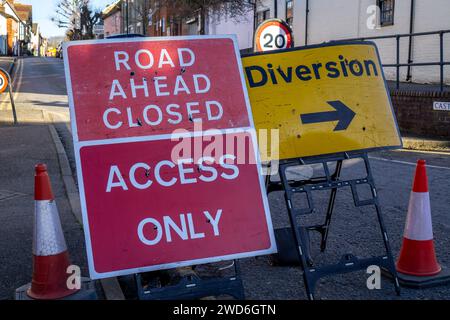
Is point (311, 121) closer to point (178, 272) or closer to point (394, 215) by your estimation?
point (178, 272)

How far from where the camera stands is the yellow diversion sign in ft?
11.6

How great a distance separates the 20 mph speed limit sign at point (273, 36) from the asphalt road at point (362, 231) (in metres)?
2.41

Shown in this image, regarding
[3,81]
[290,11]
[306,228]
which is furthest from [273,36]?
[290,11]

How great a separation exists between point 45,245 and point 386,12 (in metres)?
16.7

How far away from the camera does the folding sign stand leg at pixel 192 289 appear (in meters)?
3.07

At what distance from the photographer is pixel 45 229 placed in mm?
3338

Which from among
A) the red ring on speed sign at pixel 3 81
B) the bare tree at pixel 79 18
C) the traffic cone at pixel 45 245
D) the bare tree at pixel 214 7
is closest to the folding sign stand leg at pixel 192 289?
the traffic cone at pixel 45 245

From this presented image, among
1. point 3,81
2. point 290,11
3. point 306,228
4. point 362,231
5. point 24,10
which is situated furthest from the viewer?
point 24,10

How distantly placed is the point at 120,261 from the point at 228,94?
48.8 inches

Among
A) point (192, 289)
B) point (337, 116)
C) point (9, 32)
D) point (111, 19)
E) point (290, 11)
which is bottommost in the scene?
point (192, 289)

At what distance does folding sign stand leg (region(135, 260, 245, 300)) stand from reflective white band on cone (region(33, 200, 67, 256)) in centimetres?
65

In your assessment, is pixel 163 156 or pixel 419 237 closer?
pixel 163 156

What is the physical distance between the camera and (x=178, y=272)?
11.9 feet

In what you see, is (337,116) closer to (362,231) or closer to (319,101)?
(319,101)
